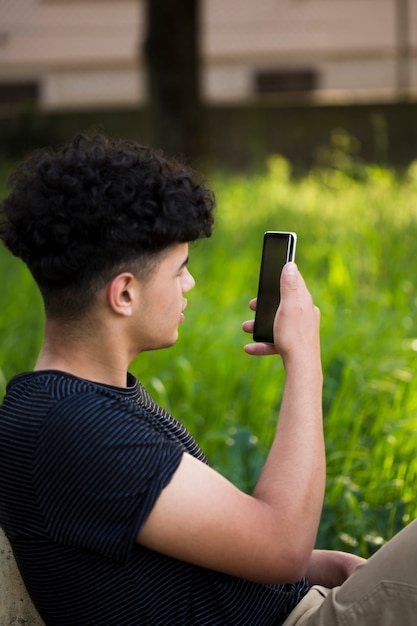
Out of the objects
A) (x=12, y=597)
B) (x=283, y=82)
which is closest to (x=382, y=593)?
(x=12, y=597)

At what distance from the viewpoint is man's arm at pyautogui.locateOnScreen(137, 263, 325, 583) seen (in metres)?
1.42

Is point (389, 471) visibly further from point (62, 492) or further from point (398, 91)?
point (398, 91)

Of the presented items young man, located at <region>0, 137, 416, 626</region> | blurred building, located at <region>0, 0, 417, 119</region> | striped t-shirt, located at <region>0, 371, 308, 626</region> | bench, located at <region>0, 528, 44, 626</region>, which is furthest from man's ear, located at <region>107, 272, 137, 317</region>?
blurred building, located at <region>0, 0, 417, 119</region>

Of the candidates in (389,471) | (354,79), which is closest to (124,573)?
(389,471)

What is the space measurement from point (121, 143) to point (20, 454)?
498mm

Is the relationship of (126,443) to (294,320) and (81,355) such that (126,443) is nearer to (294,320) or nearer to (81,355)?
(81,355)

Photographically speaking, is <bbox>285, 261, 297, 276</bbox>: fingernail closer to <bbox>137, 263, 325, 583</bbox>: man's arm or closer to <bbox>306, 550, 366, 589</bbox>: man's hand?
<bbox>137, 263, 325, 583</bbox>: man's arm

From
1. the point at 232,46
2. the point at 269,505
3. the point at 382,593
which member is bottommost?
the point at 382,593

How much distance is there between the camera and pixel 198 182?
1.68 meters

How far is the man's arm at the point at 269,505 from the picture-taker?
1.42 meters

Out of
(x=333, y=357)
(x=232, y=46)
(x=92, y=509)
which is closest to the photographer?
(x=92, y=509)

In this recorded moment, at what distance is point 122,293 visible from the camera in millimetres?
1545

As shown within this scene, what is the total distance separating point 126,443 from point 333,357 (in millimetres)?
2286

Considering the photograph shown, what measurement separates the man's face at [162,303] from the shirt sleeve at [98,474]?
18cm
